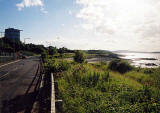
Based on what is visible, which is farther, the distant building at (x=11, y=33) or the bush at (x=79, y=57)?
the distant building at (x=11, y=33)

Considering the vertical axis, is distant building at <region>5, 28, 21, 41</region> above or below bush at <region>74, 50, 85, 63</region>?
above

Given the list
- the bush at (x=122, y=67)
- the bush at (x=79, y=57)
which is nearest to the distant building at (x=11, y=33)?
the bush at (x=79, y=57)

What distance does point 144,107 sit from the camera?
412 cm

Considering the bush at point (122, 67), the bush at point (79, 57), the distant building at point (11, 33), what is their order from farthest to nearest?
the distant building at point (11, 33), the bush at point (79, 57), the bush at point (122, 67)

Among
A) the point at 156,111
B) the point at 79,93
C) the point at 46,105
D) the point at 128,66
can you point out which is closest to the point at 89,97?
the point at 79,93

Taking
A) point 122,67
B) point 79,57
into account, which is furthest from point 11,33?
point 122,67

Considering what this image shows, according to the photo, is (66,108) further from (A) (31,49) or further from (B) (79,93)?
(A) (31,49)

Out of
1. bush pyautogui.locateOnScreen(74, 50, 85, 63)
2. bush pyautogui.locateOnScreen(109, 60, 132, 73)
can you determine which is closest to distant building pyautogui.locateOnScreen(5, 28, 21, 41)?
bush pyautogui.locateOnScreen(74, 50, 85, 63)

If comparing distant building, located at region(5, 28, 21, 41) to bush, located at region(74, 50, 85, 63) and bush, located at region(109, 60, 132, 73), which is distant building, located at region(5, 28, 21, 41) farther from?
bush, located at region(109, 60, 132, 73)

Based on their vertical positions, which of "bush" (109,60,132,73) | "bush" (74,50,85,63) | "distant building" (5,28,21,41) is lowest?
"bush" (109,60,132,73)

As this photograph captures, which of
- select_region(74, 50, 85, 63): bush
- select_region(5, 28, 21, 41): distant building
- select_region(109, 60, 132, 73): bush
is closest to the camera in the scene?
select_region(109, 60, 132, 73): bush

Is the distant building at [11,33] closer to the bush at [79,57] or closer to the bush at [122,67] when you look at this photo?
the bush at [79,57]

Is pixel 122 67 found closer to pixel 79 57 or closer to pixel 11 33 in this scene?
pixel 79 57

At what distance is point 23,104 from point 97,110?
397 centimetres
